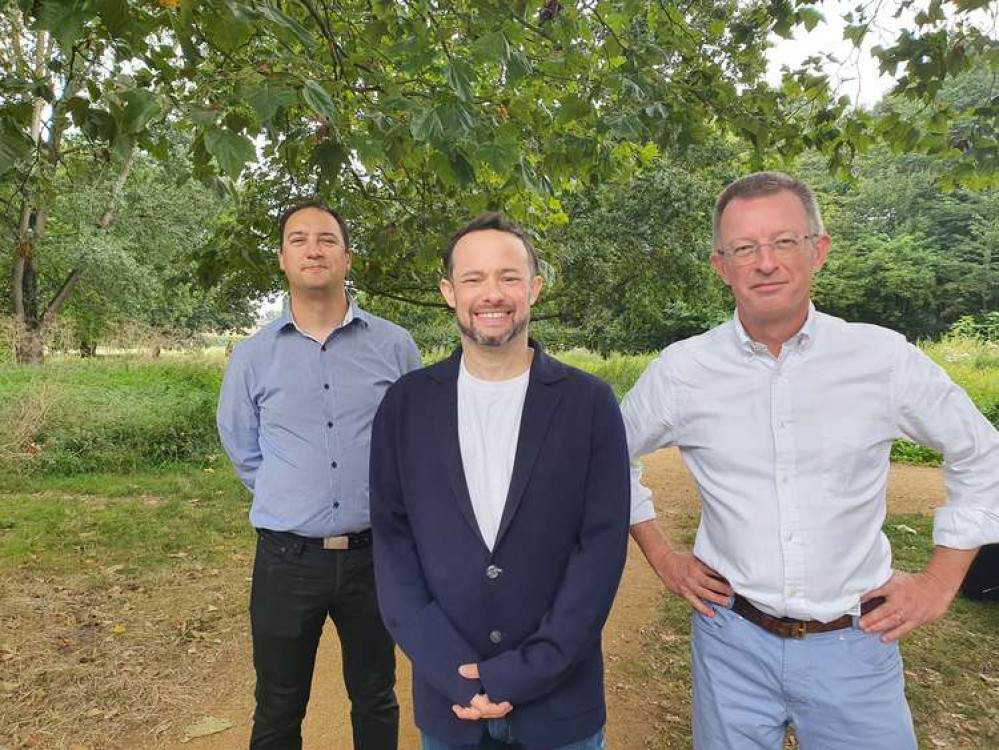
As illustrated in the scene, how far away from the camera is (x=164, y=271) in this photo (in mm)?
23703

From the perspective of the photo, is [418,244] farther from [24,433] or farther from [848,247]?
[848,247]

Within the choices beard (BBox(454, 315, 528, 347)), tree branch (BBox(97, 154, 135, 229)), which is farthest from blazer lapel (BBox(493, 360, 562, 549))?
tree branch (BBox(97, 154, 135, 229))

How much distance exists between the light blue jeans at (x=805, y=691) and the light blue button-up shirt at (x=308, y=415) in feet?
4.57

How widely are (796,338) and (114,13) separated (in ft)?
7.24

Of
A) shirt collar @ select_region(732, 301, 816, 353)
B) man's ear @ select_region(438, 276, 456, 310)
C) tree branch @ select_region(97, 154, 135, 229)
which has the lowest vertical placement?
shirt collar @ select_region(732, 301, 816, 353)

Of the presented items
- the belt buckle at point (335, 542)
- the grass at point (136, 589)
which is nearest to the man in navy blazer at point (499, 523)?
the belt buckle at point (335, 542)

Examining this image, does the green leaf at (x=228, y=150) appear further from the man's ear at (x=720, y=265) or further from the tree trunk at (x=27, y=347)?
the tree trunk at (x=27, y=347)

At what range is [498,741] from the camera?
6.16ft

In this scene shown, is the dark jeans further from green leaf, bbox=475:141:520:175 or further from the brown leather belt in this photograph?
green leaf, bbox=475:141:520:175

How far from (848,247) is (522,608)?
3249cm

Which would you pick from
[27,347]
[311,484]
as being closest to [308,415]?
[311,484]

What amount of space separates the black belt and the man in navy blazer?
2.39ft

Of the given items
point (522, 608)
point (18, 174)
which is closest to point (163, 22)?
point (522, 608)

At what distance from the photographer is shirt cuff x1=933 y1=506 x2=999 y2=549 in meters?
1.84
